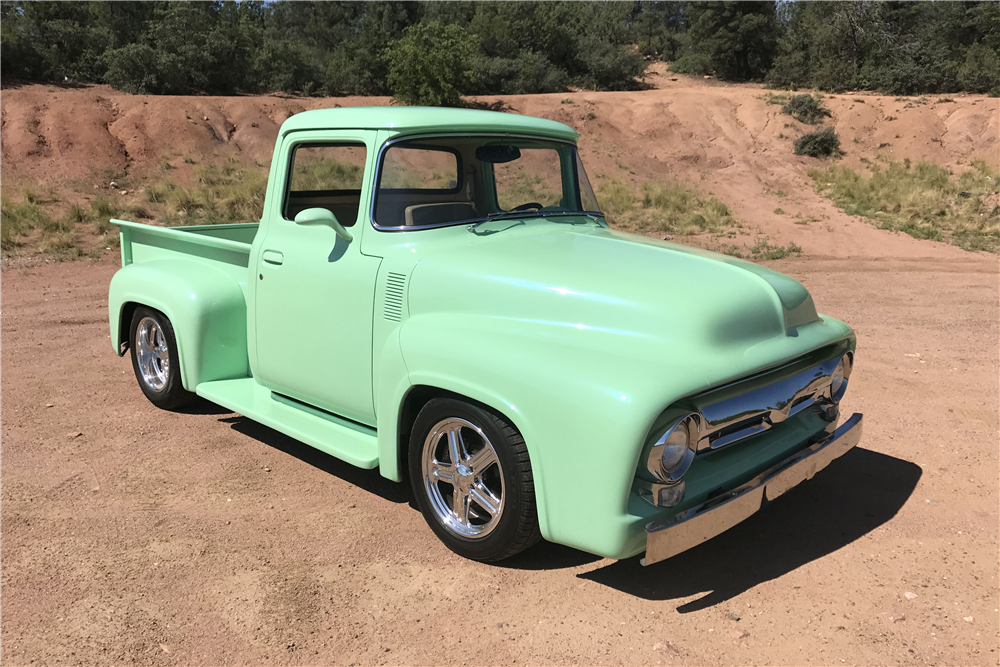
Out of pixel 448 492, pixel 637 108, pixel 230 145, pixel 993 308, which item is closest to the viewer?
pixel 448 492

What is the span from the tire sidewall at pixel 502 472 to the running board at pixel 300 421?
0.29m

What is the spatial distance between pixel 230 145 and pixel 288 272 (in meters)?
21.4

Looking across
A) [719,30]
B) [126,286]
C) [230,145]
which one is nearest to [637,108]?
[719,30]

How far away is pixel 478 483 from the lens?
325 cm

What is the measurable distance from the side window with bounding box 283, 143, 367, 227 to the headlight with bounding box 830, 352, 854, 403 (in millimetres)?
2551

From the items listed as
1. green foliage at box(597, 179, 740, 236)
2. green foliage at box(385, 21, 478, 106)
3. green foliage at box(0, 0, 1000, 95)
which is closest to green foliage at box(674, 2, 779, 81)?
green foliage at box(0, 0, 1000, 95)

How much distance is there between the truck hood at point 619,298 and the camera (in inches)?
118

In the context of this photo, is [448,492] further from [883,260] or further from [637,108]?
[637,108]

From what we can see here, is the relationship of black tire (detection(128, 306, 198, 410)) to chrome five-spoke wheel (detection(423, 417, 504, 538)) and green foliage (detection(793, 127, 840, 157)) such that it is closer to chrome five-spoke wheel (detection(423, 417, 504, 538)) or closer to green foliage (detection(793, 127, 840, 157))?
chrome five-spoke wheel (detection(423, 417, 504, 538))

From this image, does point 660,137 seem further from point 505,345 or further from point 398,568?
point 398,568

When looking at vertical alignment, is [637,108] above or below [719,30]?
below

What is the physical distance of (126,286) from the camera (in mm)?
5223

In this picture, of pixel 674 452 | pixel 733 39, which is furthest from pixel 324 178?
pixel 733 39

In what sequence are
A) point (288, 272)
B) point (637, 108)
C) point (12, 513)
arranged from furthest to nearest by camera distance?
point (637, 108) < point (288, 272) < point (12, 513)
